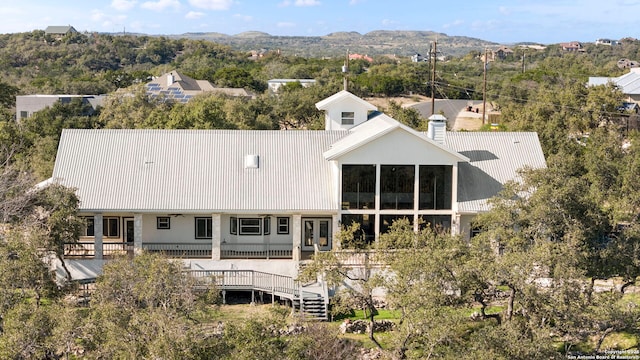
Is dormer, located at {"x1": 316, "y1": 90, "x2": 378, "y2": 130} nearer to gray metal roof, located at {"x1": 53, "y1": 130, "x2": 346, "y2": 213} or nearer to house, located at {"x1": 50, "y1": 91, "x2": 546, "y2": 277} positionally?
gray metal roof, located at {"x1": 53, "y1": 130, "x2": 346, "y2": 213}

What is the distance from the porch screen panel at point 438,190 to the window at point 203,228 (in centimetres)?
1023

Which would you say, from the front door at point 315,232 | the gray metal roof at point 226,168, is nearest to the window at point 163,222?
the gray metal roof at point 226,168

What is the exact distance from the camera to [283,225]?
35062mm

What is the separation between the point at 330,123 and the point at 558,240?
58.1 ft

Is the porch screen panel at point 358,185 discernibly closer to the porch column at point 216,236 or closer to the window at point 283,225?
the window at point 283,225

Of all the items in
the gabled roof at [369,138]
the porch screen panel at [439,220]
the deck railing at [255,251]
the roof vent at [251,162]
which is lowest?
the deck railing at [255,251]

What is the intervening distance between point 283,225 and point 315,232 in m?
1.60

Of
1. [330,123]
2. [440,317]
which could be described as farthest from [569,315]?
[330,123]

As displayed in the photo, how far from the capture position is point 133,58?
18075 centimetres

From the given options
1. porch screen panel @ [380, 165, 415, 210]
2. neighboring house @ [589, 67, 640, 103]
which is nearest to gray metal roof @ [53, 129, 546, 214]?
porch screen panel @ [380, 165, 415, 210]

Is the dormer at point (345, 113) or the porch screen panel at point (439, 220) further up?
the dormer at point (345, 113)

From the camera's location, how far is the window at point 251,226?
34.8 meters

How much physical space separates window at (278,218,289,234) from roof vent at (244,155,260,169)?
2.95 m

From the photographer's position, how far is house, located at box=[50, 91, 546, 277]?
109 ft
